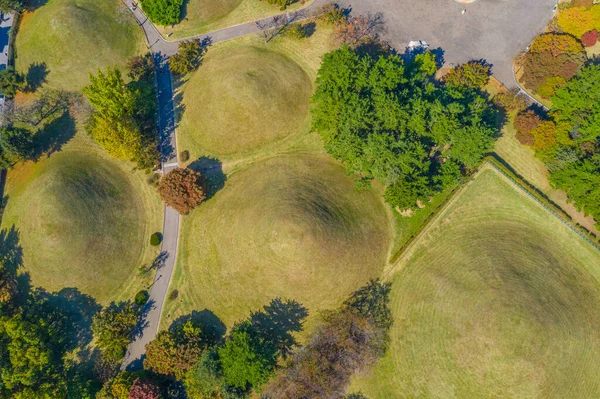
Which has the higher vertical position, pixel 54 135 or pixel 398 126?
pixel 398 126

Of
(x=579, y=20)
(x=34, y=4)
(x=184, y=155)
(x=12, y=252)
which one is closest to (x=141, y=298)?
(x=12, y=252)

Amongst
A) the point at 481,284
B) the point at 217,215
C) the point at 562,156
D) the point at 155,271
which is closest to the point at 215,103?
the point at 217,215

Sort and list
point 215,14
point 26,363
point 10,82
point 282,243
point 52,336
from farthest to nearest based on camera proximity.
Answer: point 215,14 → point 10,82 → point 282,243 → point 52,336 → point 26,363

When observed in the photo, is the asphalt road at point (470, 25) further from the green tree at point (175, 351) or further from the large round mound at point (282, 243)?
the green tree at point (175, 351)

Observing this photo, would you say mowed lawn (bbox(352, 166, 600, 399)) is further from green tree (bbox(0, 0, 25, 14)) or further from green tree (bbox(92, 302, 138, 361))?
green tree (bbox(0, 0, 25, 14))

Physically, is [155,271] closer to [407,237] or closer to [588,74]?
[407,237]

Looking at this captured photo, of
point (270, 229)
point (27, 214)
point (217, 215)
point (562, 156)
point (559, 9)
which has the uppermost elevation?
point (559, 9)

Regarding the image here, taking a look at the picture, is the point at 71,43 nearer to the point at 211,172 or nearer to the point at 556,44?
the point at 211,172
